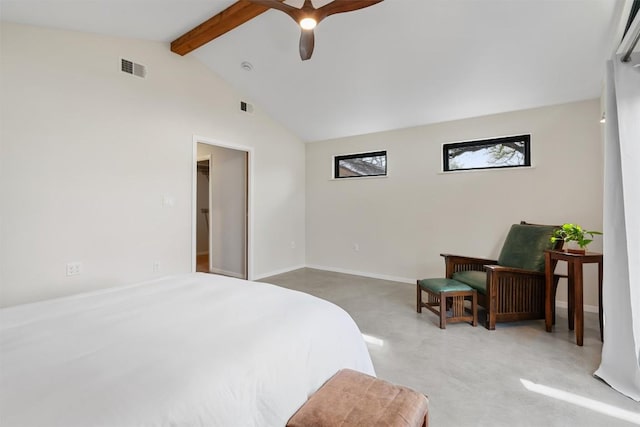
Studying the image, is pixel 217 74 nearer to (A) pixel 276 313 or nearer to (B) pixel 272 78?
(B) pixel 272 78

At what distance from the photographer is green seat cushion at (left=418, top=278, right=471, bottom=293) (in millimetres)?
2912

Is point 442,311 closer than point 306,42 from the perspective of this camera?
No

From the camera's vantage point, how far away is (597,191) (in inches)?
128

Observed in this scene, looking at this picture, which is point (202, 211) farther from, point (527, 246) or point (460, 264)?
point (527, 246)

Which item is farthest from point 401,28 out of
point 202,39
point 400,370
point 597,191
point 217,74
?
point 400,370

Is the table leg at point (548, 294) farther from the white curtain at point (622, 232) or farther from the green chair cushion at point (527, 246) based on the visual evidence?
the white curtain at point (622, 232)

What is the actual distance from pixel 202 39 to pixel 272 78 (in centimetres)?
96

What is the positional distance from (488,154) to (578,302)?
217 centimetres

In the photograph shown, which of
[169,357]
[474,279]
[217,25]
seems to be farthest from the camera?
[474,279]

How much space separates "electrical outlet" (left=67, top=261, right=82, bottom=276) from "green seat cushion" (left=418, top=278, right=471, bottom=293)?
3.40 m

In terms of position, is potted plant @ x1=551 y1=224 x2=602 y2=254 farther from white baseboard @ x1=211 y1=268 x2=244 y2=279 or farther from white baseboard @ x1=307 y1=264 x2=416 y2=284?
white baseboard @ x1=211 y1=268 x2=244 y2=279

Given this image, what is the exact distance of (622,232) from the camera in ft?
6.53

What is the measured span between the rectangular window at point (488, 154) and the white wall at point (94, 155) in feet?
10.5

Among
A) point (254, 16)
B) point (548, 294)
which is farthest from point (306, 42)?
Answer: point (548, 294)
